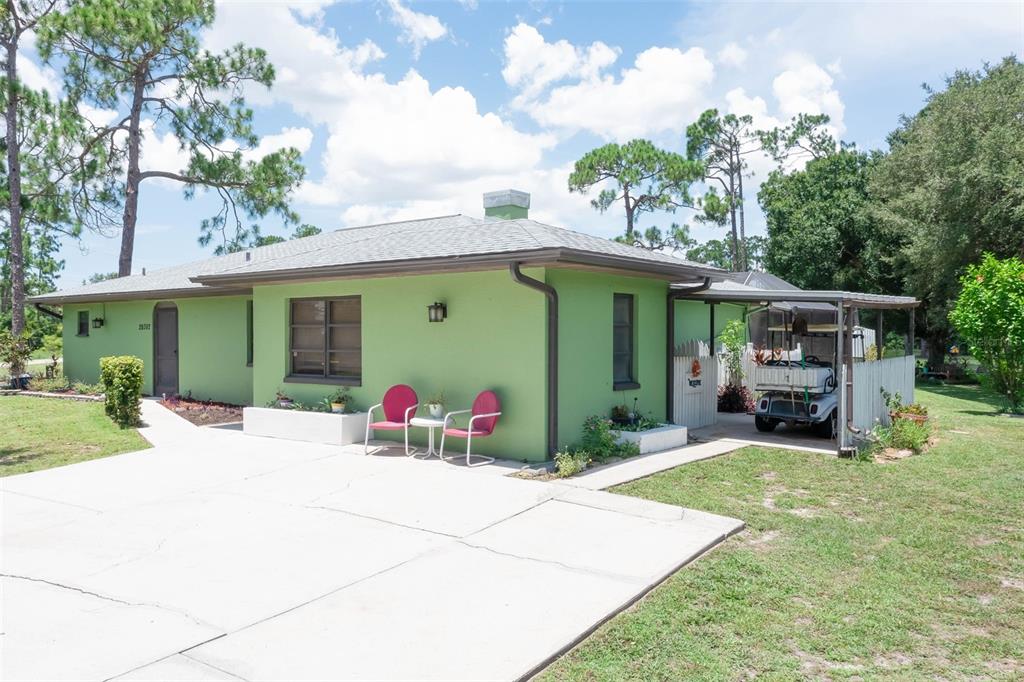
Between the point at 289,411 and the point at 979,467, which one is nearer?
the point at 979,467

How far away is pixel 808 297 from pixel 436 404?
5507 mm

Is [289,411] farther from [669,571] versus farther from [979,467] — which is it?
[979,467]

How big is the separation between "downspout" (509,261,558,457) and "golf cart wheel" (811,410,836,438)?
503cm

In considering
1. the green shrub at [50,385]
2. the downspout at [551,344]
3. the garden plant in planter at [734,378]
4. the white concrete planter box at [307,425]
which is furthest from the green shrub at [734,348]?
the green shrub at [50,385]

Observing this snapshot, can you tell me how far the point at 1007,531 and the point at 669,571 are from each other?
3386 mm

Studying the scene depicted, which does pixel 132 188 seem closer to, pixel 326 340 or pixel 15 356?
pixel 15 356

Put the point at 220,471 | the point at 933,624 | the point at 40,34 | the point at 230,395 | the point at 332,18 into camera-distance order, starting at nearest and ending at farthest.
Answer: the point at 933,624 → the point at 220,471 → the point at 332,18 → the point at 230,395 → the point at 40,34

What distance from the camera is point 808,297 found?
31.5ft

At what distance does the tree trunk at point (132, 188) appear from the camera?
893 inches

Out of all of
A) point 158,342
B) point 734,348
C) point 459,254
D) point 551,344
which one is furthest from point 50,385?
point 734,348

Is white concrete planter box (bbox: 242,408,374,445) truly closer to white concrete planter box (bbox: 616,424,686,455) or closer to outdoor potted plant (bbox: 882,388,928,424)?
white concrete planter box (bbox: 616,424,686,455)

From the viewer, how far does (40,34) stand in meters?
19.0

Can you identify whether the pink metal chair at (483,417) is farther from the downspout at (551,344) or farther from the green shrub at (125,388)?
the green shrub at (125,388)

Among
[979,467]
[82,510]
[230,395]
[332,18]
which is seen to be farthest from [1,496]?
[979,467]
